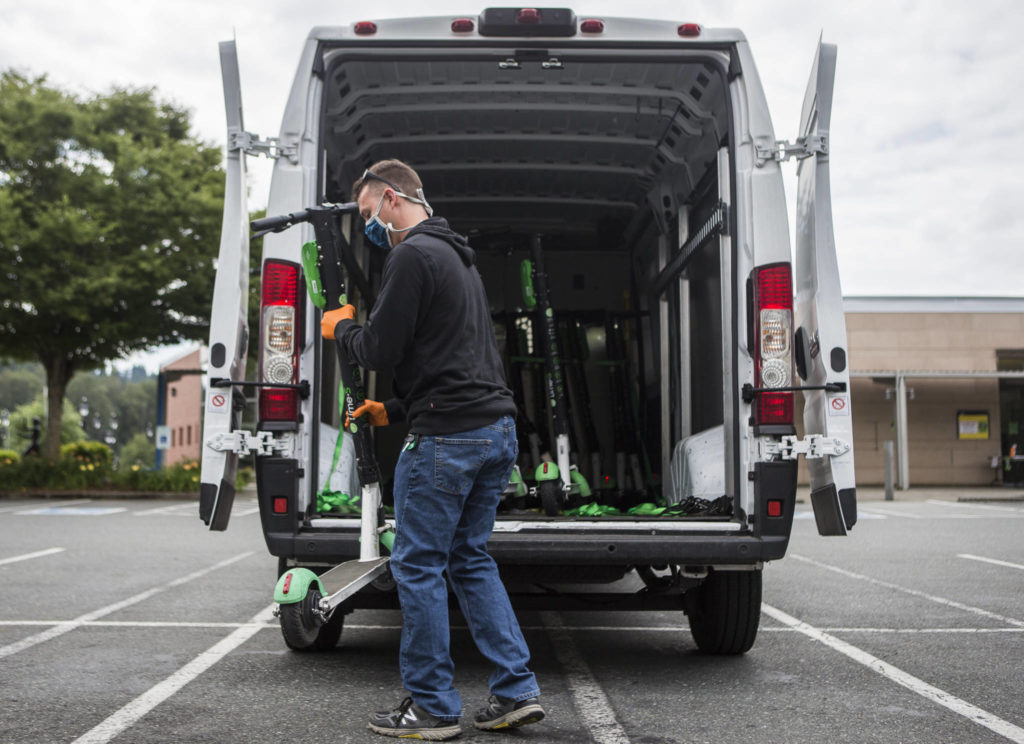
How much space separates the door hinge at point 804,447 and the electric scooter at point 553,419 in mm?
1998

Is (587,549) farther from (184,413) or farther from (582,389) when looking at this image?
(184,413)

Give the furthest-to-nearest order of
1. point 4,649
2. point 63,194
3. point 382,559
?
1. point 63,194
2. point 4,649
3. point 382,559

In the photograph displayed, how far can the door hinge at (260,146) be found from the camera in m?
4.58

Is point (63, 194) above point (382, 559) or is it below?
above

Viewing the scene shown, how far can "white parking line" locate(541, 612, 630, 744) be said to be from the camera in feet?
11.8

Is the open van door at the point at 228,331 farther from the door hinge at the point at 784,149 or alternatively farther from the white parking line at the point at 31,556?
the white parking line at the point at 31,556

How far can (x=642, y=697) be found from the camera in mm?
4203

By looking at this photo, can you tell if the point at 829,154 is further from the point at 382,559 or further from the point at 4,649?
the point at 4,649

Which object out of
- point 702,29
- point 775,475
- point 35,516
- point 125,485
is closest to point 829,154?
point 702,29

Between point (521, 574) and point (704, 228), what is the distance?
2521 millimetres

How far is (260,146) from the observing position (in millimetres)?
4609

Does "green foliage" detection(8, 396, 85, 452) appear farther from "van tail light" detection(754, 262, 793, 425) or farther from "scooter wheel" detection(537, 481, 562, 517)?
"van tail light" detection(754, 262, 793, 425)

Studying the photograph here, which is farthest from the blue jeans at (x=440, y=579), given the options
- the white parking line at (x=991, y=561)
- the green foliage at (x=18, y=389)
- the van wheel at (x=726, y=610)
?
the green foliage at (x=18, y=389)

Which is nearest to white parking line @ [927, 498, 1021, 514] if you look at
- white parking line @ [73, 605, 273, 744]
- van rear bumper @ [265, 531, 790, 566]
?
van rear bumper @ [265, 531, 790, 566]
